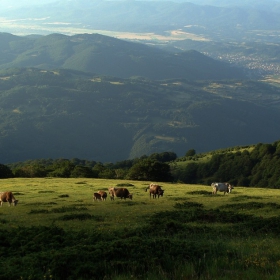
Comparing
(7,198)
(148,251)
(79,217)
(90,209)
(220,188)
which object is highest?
(148,251)

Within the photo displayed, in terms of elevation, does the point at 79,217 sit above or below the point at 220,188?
above

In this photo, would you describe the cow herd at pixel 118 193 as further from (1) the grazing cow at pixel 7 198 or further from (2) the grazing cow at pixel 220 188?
(2) the grazing cow at pixel 220 188

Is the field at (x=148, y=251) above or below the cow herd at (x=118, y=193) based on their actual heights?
above

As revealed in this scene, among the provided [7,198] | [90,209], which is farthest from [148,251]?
[7,198]

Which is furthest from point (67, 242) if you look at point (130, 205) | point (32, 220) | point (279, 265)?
point (130, 205)

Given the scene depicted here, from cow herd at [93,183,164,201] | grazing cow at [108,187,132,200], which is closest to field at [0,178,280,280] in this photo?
cow herd at [93,183,164,201]

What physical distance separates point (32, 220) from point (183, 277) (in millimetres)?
11312

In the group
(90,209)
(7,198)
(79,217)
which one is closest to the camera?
(79,217)

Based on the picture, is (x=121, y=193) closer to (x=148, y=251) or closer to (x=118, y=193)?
(x=118, y=193)

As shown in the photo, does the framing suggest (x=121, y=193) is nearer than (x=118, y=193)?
Yes

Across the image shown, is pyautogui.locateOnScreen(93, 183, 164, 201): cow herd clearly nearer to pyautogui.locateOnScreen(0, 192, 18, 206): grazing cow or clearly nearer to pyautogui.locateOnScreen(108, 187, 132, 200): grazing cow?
pyautogui.locateOnScreen(108, 187, 132, 200): grazing cow

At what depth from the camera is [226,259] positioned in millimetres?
10805

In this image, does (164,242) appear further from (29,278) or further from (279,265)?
(29,278)

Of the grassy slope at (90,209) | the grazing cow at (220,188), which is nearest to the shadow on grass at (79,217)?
the grassy slope at (90,209)
